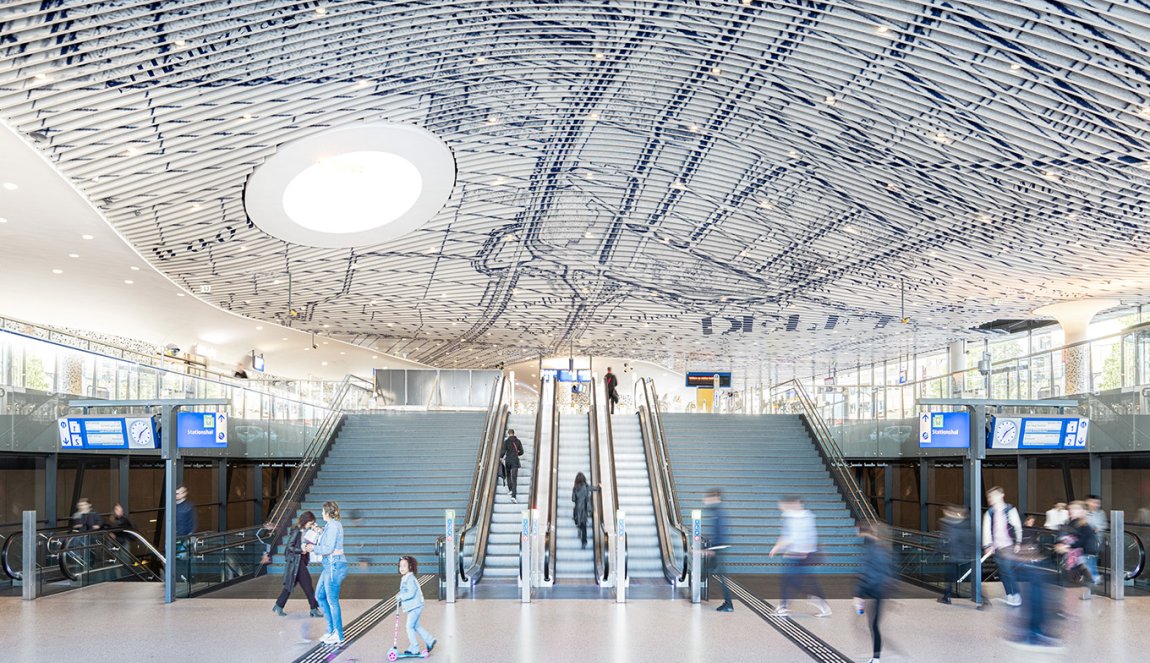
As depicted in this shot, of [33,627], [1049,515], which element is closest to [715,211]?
[1049,515]

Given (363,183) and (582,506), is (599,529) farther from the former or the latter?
(363,183)

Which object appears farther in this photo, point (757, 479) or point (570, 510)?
point (757, 479)

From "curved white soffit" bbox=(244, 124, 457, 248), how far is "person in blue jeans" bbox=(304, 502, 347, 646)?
23.6ft

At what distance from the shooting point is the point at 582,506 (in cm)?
1535

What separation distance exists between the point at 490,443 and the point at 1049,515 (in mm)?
9007

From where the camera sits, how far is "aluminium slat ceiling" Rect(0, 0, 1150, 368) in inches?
431

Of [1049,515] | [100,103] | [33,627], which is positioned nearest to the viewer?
[33,627]

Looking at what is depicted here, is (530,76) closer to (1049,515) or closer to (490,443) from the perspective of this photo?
(490,443)

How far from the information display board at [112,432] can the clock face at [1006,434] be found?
387 inches

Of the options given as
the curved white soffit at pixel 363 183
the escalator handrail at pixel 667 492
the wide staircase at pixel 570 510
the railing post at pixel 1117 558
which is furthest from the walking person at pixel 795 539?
the curved white soffit at pixel 363 183

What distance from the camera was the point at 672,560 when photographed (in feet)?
44.5

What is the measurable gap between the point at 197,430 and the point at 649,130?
7753mm

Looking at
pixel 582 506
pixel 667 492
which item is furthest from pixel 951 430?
pixel 582 506

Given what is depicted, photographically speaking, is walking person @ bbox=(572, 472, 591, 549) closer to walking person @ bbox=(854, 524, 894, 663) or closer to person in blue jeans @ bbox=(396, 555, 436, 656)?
person in blue jeans @ bbox=(396, 555, 436, 656)
